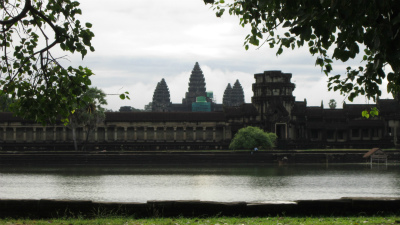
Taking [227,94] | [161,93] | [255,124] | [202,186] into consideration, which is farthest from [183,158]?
[227,94]

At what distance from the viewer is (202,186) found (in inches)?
1289

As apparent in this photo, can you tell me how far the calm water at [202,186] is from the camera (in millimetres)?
27625

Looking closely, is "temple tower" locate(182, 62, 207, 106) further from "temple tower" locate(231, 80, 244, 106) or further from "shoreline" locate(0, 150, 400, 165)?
"shoreline" locate(0, 150, 400, 165)

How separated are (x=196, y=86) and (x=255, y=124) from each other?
301 ft

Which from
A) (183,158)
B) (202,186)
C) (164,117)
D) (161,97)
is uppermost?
(161,97)

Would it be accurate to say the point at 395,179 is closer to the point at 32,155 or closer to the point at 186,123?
the point at 32,155

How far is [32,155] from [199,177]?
2412 centimetres

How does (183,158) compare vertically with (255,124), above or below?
below

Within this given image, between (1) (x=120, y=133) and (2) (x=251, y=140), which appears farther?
(1) (x=120, y=133)

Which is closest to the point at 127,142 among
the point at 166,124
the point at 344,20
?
the point at 166,124

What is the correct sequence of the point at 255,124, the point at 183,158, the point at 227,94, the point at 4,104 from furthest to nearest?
the point at 227,94 < the point at 255,124 < the point at 183,158 < the point at 4,104

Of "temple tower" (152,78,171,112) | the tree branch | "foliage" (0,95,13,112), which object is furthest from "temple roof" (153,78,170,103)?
the tree branch

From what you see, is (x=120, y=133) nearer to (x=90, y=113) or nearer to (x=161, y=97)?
(x=90, y=113)

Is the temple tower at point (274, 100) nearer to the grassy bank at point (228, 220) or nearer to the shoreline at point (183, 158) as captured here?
the shoreline at point (183, 158)
